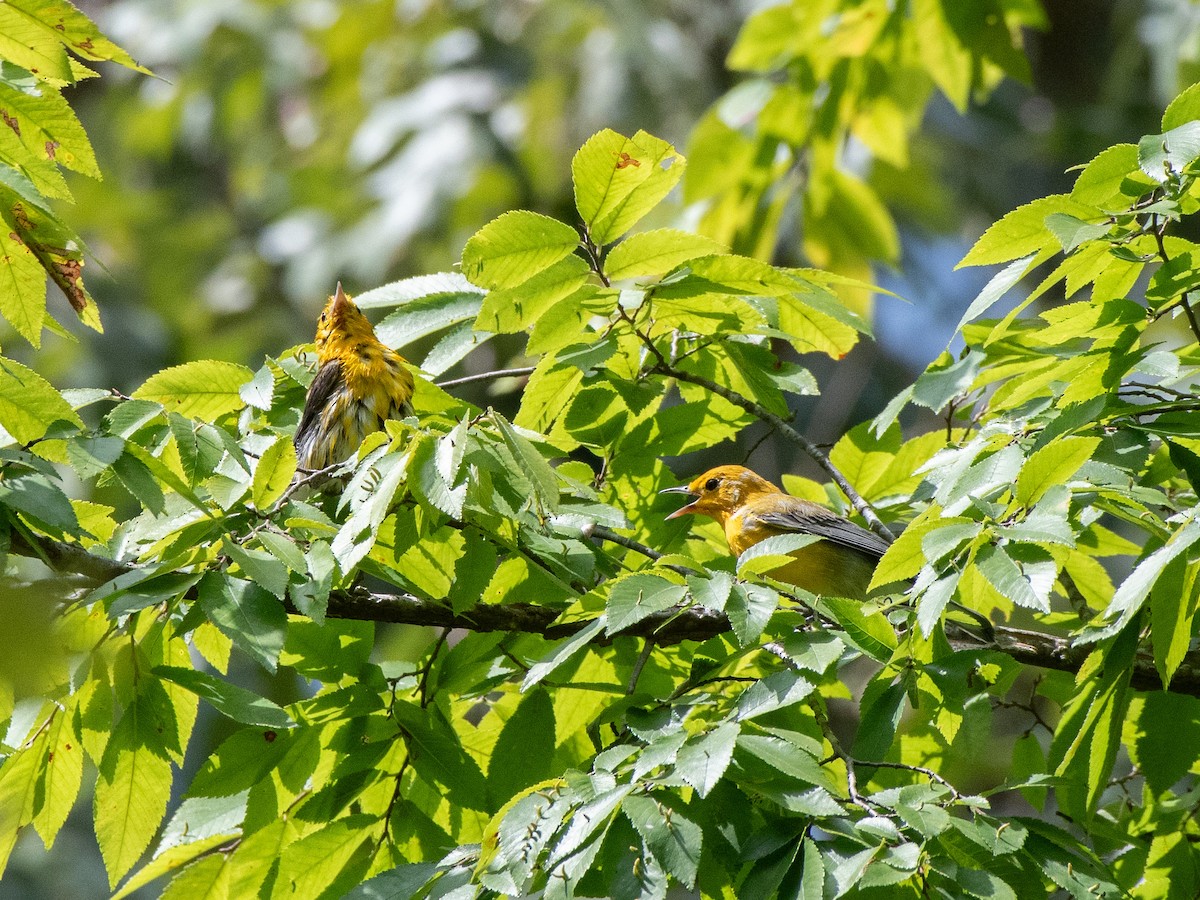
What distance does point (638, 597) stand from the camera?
2371 mm

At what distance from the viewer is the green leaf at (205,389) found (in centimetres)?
335

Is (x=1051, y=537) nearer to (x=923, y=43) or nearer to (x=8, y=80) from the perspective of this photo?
(x=8, y=80)

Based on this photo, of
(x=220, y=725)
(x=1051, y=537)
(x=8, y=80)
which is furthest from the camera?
(x=220, y=725)

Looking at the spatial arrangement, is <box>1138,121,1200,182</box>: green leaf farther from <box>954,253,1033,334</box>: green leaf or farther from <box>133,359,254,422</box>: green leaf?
<box>133,359,254,422</box>: green leaf

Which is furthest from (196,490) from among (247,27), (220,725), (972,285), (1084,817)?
(972,285)

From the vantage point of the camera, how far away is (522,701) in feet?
9.53

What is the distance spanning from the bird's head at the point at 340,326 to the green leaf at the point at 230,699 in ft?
11.8

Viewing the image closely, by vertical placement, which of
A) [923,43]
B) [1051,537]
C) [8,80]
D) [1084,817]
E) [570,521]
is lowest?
[1084,817]

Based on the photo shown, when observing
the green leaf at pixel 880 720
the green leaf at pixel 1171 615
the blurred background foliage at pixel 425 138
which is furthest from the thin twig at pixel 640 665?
the blurred background foliage at pixel 425 138

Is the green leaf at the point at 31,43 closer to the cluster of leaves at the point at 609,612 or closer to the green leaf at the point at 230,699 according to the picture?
the cluster of leaves at the point at 609,612

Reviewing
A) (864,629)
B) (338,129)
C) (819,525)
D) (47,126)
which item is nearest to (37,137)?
(47,126)

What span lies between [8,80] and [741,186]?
3.38 meters

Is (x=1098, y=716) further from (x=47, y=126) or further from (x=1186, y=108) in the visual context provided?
(x=47, y=126)

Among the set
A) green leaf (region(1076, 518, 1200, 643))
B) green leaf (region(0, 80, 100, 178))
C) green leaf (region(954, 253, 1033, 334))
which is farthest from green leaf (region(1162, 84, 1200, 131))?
green leaf (region(0, 80, 100, 178))
